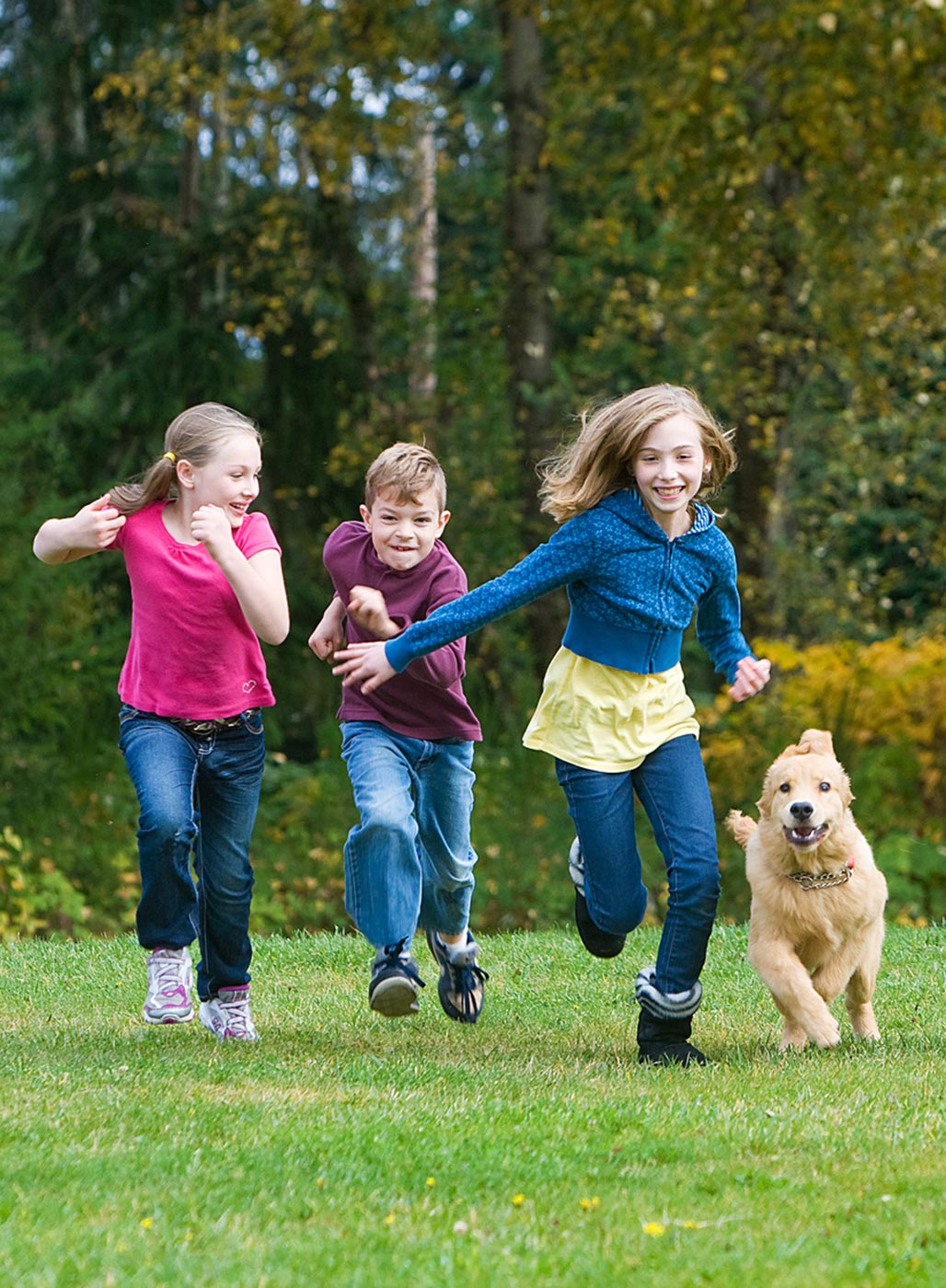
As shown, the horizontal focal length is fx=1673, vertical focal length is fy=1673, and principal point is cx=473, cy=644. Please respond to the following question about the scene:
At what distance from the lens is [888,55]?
11.0 metres

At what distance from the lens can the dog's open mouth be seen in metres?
5.34

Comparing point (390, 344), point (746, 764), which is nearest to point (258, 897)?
point (746, 764)

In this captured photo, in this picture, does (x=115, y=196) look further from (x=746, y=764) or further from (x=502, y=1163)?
(x=502, y=1163)

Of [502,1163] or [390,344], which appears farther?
[390,344]

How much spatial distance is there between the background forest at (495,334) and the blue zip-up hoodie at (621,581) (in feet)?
13.6

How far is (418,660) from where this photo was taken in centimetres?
546

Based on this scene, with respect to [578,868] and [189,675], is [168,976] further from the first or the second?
[578,868]

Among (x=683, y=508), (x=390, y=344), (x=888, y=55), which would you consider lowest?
(x=683, y=508)

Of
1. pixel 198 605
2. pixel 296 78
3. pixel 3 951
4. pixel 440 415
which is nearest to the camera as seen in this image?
pixel 198 605

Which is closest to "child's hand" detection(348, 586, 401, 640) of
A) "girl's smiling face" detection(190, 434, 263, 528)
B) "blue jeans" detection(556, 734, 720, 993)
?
"girl's smiling face" detection(190, 434, 263, 528)

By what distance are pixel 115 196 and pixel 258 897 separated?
31.4 ft

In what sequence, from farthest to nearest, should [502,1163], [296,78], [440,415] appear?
[440,415] → [296,78] → [502,1163]

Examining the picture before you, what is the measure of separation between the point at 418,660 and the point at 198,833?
3.10 feet

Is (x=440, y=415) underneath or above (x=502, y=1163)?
above
